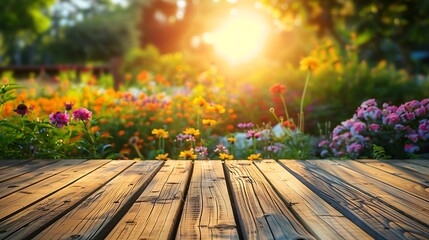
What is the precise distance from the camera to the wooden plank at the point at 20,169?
9.83ft

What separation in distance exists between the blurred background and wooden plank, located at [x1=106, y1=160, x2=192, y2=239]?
4372 millimetres

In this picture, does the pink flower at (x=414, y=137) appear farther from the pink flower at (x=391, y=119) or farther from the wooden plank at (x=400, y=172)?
the wooden plank at (x=400, y=172)

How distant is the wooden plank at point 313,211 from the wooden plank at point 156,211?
0.50 meters

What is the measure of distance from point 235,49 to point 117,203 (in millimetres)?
14039

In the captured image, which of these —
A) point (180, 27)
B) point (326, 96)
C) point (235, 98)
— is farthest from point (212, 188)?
point (180, 27)

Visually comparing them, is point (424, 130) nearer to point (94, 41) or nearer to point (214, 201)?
point (214, 201)

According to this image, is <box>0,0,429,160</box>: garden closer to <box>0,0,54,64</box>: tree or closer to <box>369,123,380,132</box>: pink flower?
<box>369,123,380,132</box>: pink flower

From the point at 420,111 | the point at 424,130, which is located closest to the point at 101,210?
the point at 424,130

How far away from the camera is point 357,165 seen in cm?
343

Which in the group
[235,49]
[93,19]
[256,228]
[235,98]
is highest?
[93,19]

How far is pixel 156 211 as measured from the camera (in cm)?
209

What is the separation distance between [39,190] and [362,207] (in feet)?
5.26

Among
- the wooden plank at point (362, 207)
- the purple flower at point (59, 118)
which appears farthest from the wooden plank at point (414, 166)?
the purple flower at point (59, 118)

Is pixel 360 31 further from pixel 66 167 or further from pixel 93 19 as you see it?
pixel 93 19
